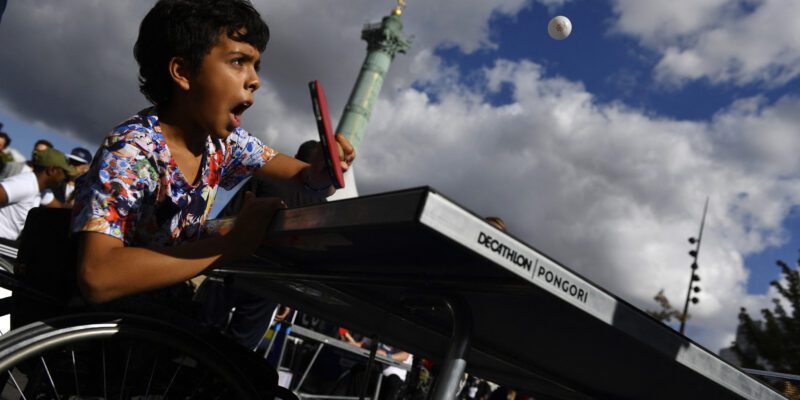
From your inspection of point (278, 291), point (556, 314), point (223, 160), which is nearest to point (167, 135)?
point (223, 160)

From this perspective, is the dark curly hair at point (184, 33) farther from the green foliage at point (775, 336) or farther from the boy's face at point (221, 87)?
the green foliage at point (775, 336)

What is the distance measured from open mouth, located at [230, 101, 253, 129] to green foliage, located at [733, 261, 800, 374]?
19768 millimetres

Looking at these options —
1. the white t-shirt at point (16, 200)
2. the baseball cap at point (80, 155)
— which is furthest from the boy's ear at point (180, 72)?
the baseball cap at point (80, 155)

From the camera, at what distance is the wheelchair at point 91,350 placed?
1.29 metres

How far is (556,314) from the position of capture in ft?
4.03

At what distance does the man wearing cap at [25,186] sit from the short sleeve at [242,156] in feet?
14.0

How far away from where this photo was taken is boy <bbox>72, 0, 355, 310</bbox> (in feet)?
4.15

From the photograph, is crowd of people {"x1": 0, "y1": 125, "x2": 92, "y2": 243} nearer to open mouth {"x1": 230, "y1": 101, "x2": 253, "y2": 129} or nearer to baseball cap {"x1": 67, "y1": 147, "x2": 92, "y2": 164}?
baseball cap {"x1": 67, "y1": 147, "x2": 92, "y2": 164}

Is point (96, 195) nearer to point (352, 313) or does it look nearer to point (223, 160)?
point (223, 160)

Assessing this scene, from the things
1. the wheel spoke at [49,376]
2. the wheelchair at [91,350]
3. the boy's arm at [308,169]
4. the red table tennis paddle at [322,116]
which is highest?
the boy's arm at [308,169]

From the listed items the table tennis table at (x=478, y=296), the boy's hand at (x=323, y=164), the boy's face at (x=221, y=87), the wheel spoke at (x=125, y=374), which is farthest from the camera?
the boy's hand at (x=323, y=164)

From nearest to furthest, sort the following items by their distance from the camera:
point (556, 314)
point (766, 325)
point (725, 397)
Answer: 1. point (556, 314)
2. point (725, 397)
3. point (766, 325)

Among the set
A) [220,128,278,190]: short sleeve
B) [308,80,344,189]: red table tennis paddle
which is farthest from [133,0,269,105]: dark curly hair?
[308,80,344,189]: red table tennis paddle

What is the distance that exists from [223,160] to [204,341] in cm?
59
